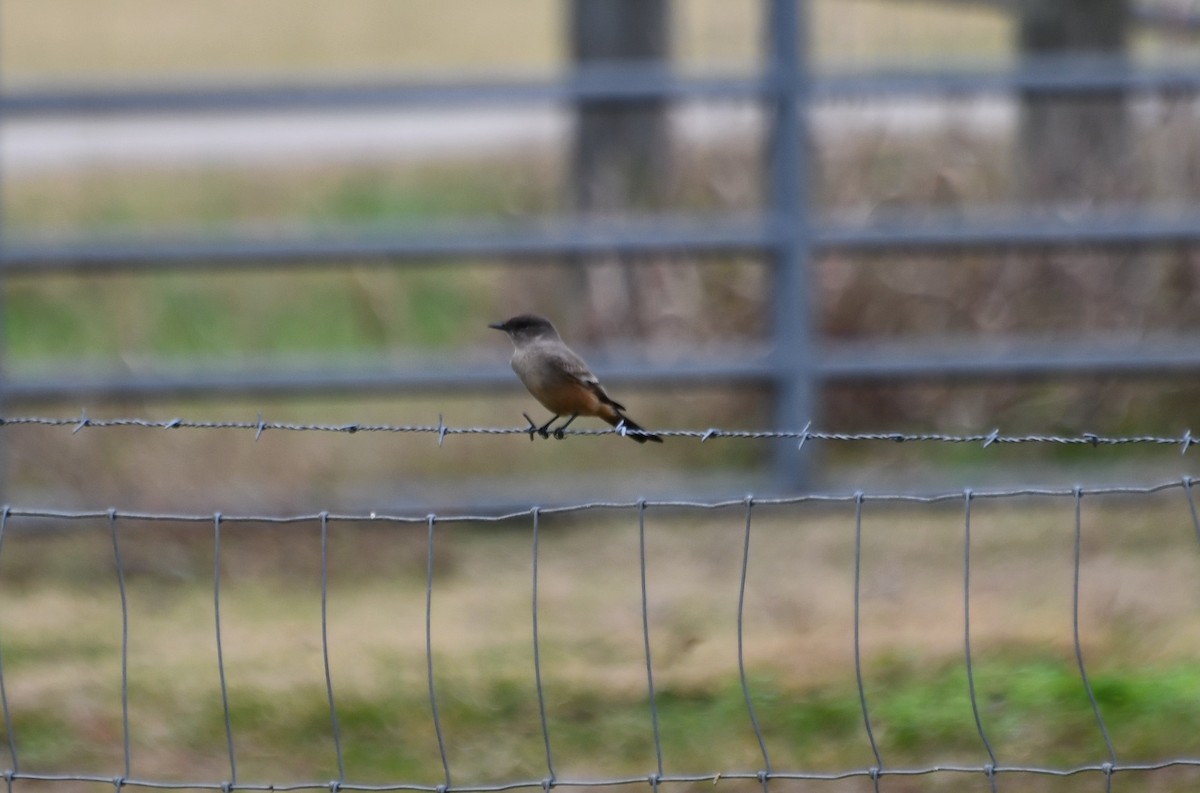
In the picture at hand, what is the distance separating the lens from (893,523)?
24.4 ft

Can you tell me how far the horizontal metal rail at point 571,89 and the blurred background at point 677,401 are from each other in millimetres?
19

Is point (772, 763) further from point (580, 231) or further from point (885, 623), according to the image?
point (580, 231)

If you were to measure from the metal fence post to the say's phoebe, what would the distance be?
85.3 inches

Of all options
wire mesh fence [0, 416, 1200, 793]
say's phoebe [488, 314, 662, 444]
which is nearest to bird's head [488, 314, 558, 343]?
say's phoebe [488, 314, 662, 444]

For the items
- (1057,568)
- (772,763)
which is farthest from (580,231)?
(772,763)

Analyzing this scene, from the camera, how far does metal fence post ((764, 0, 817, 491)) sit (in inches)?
288

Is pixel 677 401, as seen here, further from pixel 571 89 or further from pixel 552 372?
pixel 552 372

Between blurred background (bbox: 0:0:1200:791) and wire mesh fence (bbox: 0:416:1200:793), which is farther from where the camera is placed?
blurred background (bbox: 0:0:1200:791)

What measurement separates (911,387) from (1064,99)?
158 centimetres

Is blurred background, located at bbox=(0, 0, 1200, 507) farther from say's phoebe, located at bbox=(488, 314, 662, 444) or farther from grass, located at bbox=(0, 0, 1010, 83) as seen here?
say's phoebe, located at bbox=(488, 314, 662, 444)

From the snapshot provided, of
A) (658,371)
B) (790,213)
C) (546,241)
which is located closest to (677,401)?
(658,371)

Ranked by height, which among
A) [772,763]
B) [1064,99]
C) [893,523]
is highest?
[1064,99]

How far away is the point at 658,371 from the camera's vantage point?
23.9 ft

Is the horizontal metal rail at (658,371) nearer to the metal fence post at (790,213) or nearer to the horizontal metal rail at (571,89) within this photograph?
the metal fence post at (790,213)
